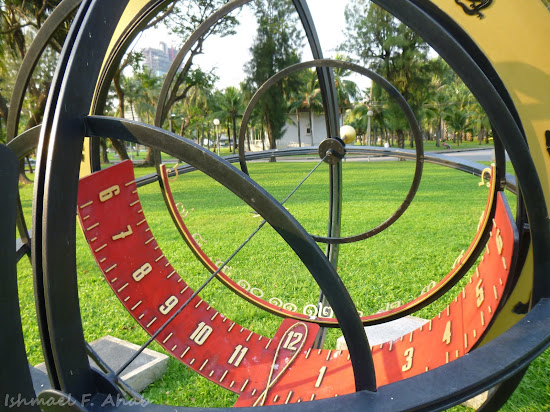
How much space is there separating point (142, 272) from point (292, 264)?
10.0 feet

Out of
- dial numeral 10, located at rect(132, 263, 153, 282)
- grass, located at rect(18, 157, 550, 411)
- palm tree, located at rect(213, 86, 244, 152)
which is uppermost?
palm tree, located at rect(213, 86, 244, 152)

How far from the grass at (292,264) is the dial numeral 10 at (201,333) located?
0.58 meters

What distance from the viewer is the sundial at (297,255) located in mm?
843

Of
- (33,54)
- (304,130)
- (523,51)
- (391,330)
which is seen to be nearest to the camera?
(523,51)

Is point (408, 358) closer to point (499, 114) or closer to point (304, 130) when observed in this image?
point (499, 114)

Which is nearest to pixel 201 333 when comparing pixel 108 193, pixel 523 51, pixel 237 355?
pixel 237 355

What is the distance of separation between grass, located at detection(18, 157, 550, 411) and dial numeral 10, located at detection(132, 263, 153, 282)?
0.56m

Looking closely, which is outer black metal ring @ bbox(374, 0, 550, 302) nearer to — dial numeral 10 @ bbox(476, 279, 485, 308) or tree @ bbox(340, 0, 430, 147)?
dial numeral 10 @ bbox(476, 279, 485, 308)

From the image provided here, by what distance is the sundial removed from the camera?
84 cm

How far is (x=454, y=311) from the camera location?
5.71 ft

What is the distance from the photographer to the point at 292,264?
16.2ft

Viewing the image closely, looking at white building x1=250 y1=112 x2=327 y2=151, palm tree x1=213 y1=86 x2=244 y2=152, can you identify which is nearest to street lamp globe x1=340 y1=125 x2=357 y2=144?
white building x1=250 y1=112 x2=327 y2=151

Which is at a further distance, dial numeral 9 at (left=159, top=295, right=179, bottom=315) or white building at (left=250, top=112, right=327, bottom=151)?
white building at (left=250, top=112, right=327, bottom=151)

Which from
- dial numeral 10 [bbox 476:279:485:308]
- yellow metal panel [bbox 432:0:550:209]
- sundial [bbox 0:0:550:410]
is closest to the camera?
sundial [bbox 0:0:550:410]
